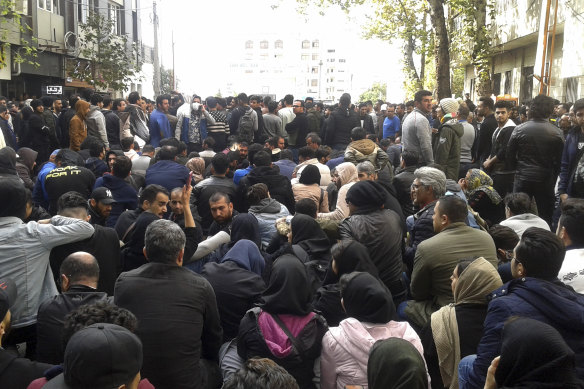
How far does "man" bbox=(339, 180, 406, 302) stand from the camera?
17.6 feet

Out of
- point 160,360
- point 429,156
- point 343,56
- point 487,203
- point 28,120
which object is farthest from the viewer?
point 343,56

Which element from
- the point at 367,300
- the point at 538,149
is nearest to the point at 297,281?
the point at 367,300

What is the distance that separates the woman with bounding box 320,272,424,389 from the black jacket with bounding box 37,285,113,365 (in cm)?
150

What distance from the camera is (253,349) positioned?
407 cm

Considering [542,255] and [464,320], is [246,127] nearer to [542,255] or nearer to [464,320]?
[464,320]

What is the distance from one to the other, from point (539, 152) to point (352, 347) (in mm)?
4438

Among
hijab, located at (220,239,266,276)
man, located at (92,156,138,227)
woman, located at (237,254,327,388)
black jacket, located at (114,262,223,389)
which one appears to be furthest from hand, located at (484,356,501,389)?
man, located at (92,156,138,227)

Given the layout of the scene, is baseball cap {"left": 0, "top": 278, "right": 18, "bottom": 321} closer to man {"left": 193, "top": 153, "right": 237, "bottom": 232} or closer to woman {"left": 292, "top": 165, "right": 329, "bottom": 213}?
man {"left": 193, "top": 153, "right": 237, "bottom": 232}

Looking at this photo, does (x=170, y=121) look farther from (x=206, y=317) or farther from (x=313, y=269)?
(x=206, y=317)

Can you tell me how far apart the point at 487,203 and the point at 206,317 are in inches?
153

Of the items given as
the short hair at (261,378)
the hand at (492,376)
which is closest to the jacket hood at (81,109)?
the short hair at (261,378)

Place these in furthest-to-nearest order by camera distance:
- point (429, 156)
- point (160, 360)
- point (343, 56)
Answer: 1. point (343, 56)
2. point (429, 156)
3. point (160, 360)

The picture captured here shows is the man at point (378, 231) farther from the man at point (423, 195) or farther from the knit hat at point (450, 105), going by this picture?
the knit hat at point (450, 105)

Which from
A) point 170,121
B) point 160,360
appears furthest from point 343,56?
point 160,360
